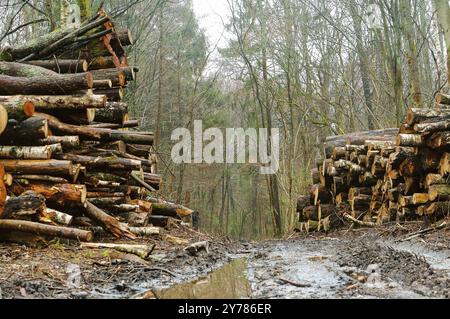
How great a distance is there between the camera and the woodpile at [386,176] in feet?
24.5

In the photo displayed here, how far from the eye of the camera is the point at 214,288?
403 cm

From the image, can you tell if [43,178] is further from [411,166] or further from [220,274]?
[411,166]

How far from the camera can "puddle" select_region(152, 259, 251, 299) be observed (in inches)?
144

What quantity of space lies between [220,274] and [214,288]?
0.94m

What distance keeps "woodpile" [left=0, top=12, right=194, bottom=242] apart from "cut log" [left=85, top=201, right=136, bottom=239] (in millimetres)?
15

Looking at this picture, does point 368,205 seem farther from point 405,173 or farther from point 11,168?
point 11,168

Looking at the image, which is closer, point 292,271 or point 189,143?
point 292,271

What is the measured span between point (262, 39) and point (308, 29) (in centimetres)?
249

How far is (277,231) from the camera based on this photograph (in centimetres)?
2122

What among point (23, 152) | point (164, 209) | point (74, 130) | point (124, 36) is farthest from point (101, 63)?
A: point (23, 152)

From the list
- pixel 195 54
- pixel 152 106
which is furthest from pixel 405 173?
pixel 195 54

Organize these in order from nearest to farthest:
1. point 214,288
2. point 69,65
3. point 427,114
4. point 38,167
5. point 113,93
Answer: point 214,288
point 38,167
point 427,114
point 69,65
point 113,93

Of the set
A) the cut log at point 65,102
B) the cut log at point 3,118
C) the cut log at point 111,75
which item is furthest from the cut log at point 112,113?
the cut log at point 3,118

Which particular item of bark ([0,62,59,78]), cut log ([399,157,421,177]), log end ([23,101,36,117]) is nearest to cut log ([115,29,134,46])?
bark ([0,62,59,78])
